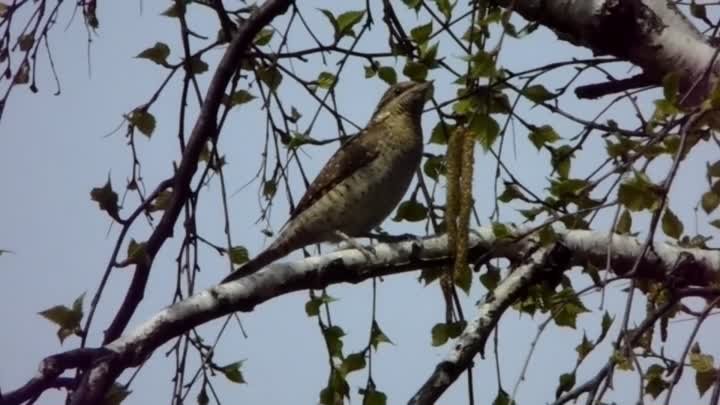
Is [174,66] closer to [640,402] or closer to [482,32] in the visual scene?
[482,32]

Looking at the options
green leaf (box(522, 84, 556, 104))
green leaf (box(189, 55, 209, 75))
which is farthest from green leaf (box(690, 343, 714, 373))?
green leaf (box(189, 55, 209, 75))

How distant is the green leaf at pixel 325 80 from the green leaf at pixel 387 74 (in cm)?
33

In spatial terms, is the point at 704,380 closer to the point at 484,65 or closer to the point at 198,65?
the point at 484,65

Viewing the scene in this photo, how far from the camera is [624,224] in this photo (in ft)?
10.2

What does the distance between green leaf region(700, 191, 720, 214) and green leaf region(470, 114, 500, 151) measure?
1.85ft

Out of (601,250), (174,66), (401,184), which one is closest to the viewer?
(601,250)

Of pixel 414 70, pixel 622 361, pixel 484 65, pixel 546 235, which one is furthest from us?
pixel 414 70

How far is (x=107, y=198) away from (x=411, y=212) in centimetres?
103

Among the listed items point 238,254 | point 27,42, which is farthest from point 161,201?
point 27,42

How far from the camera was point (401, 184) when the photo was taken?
17.3 feet

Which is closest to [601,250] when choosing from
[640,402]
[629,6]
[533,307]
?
[533,307]

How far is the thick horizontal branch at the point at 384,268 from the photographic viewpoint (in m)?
2.68

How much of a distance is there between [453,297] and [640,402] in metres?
1.04

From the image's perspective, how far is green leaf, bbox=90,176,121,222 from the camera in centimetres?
303
